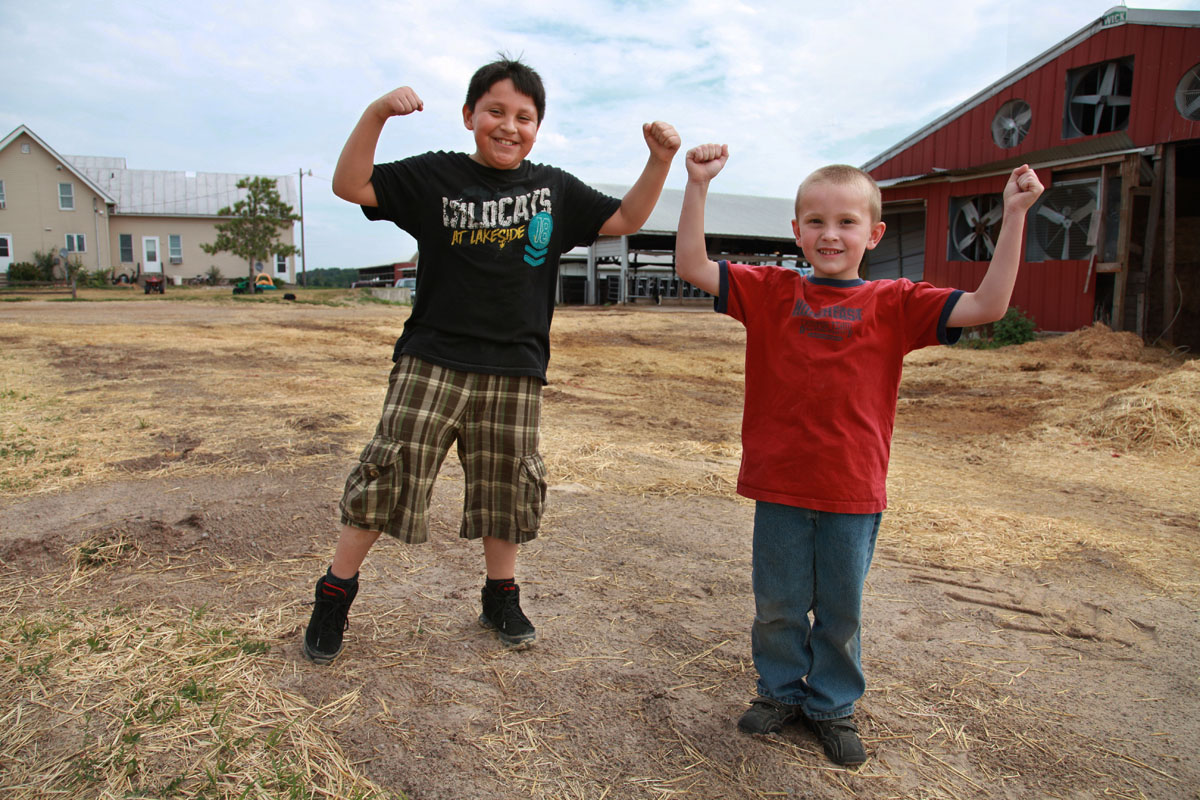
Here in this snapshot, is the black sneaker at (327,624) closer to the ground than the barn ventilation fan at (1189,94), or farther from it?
closer to the ground

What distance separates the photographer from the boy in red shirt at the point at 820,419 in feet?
6.76

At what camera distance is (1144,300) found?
12.6 meters

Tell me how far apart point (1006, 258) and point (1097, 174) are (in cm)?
1417

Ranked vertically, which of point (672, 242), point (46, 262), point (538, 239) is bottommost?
point (538, 239)

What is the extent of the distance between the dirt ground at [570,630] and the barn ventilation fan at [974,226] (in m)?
10.1

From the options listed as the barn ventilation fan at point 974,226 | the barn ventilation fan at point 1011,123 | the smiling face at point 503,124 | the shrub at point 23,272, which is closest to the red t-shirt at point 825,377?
the smiling face at point 503,124

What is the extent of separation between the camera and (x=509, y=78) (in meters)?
2.47

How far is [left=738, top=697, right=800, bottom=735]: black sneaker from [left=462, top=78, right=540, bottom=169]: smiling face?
6.12ft

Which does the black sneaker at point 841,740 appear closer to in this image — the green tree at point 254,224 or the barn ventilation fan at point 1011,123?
the barn ventilation fan at point 1011,123

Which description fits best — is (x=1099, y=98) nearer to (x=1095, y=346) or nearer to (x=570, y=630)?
(x=1095, y=346)

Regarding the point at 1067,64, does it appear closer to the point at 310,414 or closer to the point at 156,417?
the point at 310,414

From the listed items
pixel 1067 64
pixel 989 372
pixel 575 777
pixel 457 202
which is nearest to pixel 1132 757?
pixel 575 777

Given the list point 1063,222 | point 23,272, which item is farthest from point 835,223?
point 23,272

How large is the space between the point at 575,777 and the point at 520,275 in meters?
1.51
